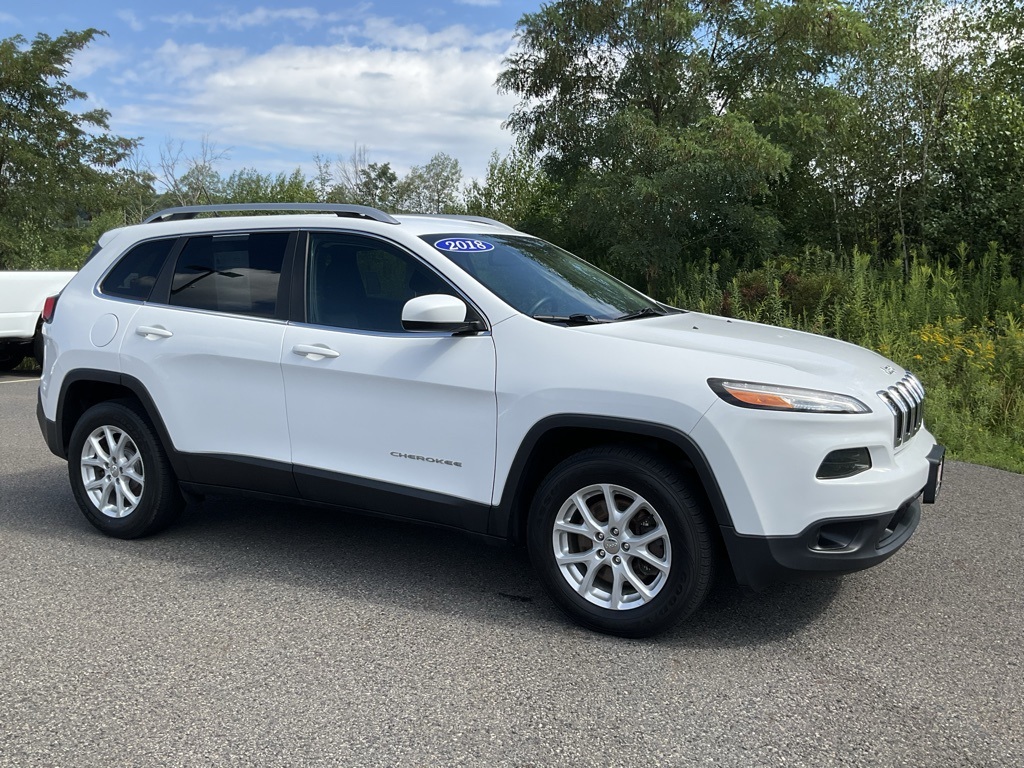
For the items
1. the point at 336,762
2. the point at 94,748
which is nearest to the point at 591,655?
the point at 336,762

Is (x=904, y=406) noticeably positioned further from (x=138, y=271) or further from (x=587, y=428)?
(x=138, y=271)

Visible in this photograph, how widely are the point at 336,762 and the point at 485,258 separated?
8.25 ft

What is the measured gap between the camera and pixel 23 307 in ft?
42.5

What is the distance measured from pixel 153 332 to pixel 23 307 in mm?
9285

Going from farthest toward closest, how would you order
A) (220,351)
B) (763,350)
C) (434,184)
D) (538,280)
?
1. (434,184)
2. (220,351)
3. (538,280)
4. (763,350)

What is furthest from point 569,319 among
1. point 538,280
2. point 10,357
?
point 10,357

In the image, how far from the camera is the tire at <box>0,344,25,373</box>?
13.2 meters

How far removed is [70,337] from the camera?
17.8ft

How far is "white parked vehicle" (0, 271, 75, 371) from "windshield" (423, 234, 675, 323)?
33.0 feet

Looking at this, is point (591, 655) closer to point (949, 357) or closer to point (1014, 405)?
point (1014, 405)

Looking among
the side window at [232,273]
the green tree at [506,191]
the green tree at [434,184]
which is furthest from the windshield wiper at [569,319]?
the green tree at [434,184]

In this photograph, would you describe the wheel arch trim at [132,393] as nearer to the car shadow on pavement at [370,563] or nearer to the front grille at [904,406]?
the car shadow on pavement at [370,563]

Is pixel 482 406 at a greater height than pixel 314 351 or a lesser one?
lesser

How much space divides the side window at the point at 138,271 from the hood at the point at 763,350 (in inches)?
104
